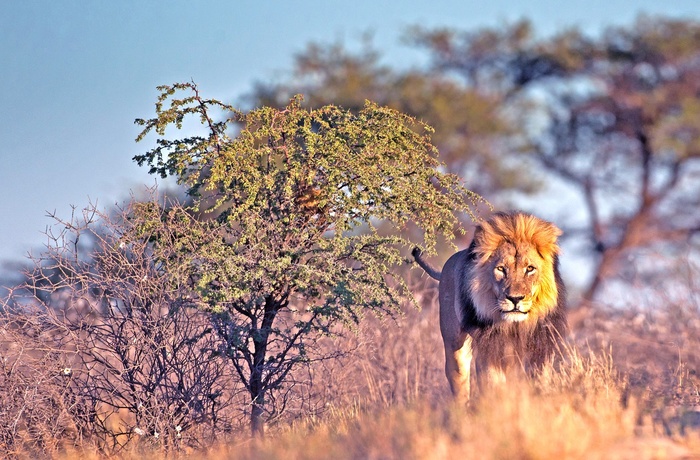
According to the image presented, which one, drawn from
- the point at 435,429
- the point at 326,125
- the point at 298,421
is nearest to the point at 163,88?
the point at 326,125

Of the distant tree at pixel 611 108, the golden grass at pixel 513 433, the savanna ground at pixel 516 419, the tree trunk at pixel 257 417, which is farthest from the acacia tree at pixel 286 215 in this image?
the distant tree at pixel 611 108

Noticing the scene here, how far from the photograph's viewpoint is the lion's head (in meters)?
7.61

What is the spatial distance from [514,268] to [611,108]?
56.6 ft

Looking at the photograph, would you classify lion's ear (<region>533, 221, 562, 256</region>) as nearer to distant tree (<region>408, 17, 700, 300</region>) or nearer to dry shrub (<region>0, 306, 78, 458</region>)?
dry shrub (<region>0, 306, 78, 458</region>)

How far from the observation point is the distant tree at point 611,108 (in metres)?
23.3

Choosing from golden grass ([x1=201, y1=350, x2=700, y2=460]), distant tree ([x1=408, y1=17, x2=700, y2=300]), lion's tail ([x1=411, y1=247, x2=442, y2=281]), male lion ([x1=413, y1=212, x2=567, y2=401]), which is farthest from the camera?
distant tree ([x1=408, y1=17, x2=700, y2=300])

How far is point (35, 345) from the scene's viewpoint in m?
8.46

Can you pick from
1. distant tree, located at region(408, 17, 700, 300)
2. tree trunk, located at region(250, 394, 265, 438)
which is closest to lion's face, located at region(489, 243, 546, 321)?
tree trunk, located at region(250, 394, 265, 438)

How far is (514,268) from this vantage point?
25.2 feet

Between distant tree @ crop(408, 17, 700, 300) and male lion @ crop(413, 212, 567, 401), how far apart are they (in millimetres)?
14822

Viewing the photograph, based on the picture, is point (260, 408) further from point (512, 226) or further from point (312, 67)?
point (312, 67)

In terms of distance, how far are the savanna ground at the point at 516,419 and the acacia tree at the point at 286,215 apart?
0.79 meters

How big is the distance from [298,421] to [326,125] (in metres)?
2.31

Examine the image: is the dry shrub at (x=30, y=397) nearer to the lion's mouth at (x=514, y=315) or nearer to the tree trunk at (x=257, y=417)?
the tree trunk at (x=257, y=417)
